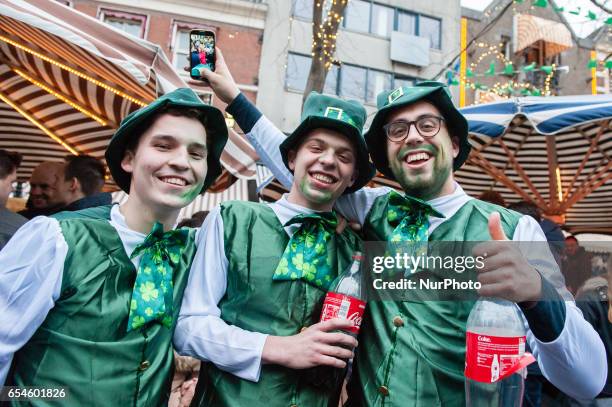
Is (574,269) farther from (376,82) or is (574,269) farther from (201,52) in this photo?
(376,82)

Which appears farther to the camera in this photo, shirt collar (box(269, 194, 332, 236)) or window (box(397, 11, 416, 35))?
window (box(397, 11, 416, 35))

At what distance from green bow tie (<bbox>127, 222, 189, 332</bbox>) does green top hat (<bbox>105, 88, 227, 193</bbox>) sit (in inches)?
14.7

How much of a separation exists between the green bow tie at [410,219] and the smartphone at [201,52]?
1.17 metres

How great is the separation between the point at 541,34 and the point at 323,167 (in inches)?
771

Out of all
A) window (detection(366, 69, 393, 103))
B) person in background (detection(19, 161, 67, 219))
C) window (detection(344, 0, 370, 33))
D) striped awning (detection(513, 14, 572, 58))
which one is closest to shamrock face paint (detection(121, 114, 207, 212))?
person in background (detection(19, 161, 67, 219))

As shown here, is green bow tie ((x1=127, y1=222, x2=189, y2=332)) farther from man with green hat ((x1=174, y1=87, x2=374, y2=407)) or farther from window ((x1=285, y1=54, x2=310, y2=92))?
window ((x1=285, y1=54, x2=310, y2=92))

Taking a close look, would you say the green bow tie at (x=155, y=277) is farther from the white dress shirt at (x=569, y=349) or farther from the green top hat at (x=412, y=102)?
the white dress shirt at (x=569, y=349)

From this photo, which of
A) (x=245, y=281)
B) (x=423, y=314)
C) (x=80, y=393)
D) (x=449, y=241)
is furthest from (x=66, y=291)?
(x=449, y=241)

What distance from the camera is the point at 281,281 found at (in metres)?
1.50

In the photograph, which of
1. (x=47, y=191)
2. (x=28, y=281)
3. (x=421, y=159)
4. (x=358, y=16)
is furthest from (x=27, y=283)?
(x=358, y=16)

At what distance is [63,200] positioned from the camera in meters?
3.49

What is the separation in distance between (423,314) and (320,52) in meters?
4.92

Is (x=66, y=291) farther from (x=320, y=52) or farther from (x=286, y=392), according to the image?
(x=320, y=52)

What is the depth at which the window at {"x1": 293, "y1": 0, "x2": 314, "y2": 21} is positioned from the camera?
15.0 metres
